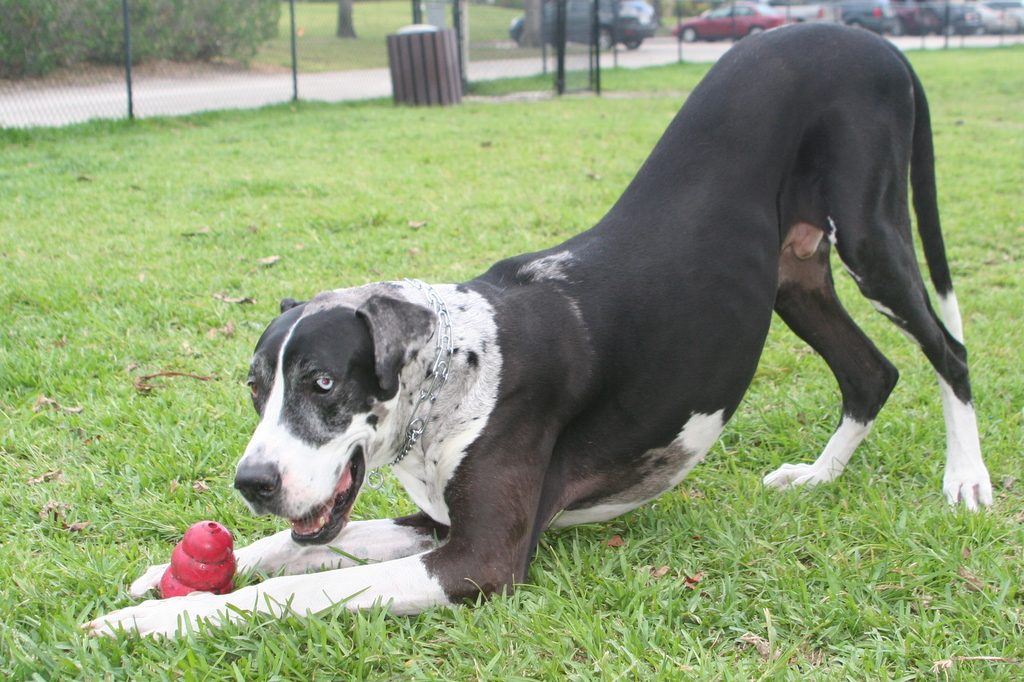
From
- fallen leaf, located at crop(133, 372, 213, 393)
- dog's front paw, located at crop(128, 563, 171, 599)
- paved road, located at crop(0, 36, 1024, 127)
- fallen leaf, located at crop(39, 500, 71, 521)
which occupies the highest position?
paved road, located at crop(0, 36, 1024, 127)

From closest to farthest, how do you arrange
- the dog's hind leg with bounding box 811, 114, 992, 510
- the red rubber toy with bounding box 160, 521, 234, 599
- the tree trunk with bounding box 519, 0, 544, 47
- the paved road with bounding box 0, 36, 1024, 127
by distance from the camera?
1. the red rubber toy with bounding box 160, 521, 234, 599
2. the dog's hind leg with bounding box 811, 114, 992, 510
3. the paved road with bounding box 0, 36, 1024, 127
4. the tree trunk with bounding box 519, 0, 544, 47

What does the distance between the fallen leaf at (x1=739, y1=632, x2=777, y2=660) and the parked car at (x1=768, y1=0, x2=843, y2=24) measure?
3239 cm

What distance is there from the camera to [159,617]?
2.86 meters

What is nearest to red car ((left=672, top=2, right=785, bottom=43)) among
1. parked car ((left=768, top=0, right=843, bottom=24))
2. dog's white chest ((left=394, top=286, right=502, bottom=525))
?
parked car ((left=768, top=0, right=843, bottom=24))

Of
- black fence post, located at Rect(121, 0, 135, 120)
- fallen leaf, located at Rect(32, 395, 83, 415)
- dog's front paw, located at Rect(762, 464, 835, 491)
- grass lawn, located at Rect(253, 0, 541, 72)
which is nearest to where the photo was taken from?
dog's front paw, located at Rect(762, 464, 835, 491)

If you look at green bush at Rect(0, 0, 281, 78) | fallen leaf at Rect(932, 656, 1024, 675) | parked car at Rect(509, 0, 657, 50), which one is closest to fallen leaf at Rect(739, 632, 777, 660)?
fallen leaf at Rect(932, 656, 1024, 675)

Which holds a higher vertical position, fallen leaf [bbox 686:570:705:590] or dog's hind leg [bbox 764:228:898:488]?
dog's hind leg [bbox 764:228:898:488]

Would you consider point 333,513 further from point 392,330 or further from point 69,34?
point 69,34

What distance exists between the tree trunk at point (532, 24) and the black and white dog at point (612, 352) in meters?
16.5

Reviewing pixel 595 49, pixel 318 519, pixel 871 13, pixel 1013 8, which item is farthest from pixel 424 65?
pixel 1013 8

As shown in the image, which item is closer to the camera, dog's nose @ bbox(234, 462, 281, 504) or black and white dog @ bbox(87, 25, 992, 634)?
dog's nose @ bbox(234, 462, 281, 504)

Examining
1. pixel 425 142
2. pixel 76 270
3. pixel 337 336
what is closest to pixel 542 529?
pixel 337 336

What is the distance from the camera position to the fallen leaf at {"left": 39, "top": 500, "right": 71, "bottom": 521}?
3.62 metres

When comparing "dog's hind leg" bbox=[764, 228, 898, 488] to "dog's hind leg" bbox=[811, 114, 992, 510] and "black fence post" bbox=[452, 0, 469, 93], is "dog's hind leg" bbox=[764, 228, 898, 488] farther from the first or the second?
"black fence post" bbox=[452, 0, 469, 93]
